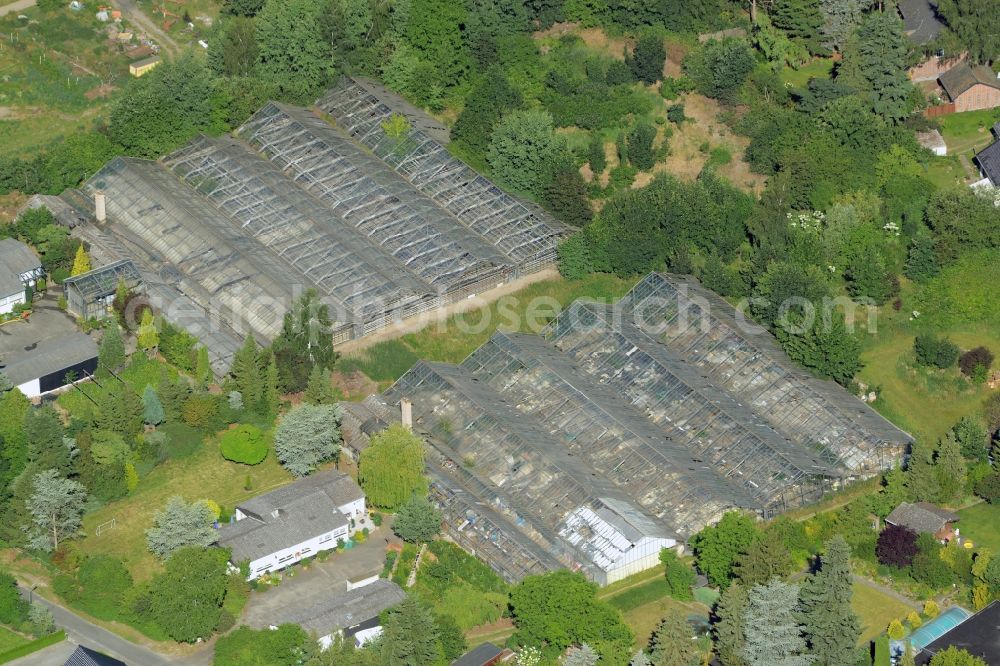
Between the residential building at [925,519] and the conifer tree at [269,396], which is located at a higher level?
the residential building at [925,519]

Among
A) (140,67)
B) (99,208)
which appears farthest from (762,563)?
(140,67)

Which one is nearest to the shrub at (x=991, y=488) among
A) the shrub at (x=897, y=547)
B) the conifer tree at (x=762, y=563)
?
the shrub at (x=897, y=547)

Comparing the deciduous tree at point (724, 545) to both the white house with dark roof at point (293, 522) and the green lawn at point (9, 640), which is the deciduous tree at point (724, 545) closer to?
the white house with dark roof at point (293, 522)

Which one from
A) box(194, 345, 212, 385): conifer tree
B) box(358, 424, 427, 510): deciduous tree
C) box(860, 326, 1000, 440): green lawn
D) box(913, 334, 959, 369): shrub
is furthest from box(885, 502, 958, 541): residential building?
box(194, 345, 212, 385): conifer tree

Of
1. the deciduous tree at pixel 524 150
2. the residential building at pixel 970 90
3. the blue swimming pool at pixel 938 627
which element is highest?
the residential building at pixel 970 90

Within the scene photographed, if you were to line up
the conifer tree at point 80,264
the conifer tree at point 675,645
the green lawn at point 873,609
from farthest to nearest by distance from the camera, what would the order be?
the conifer tree at point 80,264 → the green lawn at point 873,609 → the conifer tree at point 675,645

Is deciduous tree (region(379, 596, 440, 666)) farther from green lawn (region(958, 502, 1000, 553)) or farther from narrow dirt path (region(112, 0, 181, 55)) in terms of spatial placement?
narrow dirt path (region(112, 0, 181, 55))

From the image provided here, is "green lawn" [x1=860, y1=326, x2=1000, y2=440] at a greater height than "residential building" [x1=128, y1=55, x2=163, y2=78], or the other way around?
"green lawn" [x1=860, y1=326, x2=1000, y2=440]

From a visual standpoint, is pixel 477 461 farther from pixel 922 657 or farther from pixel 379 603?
pixel 922 657
